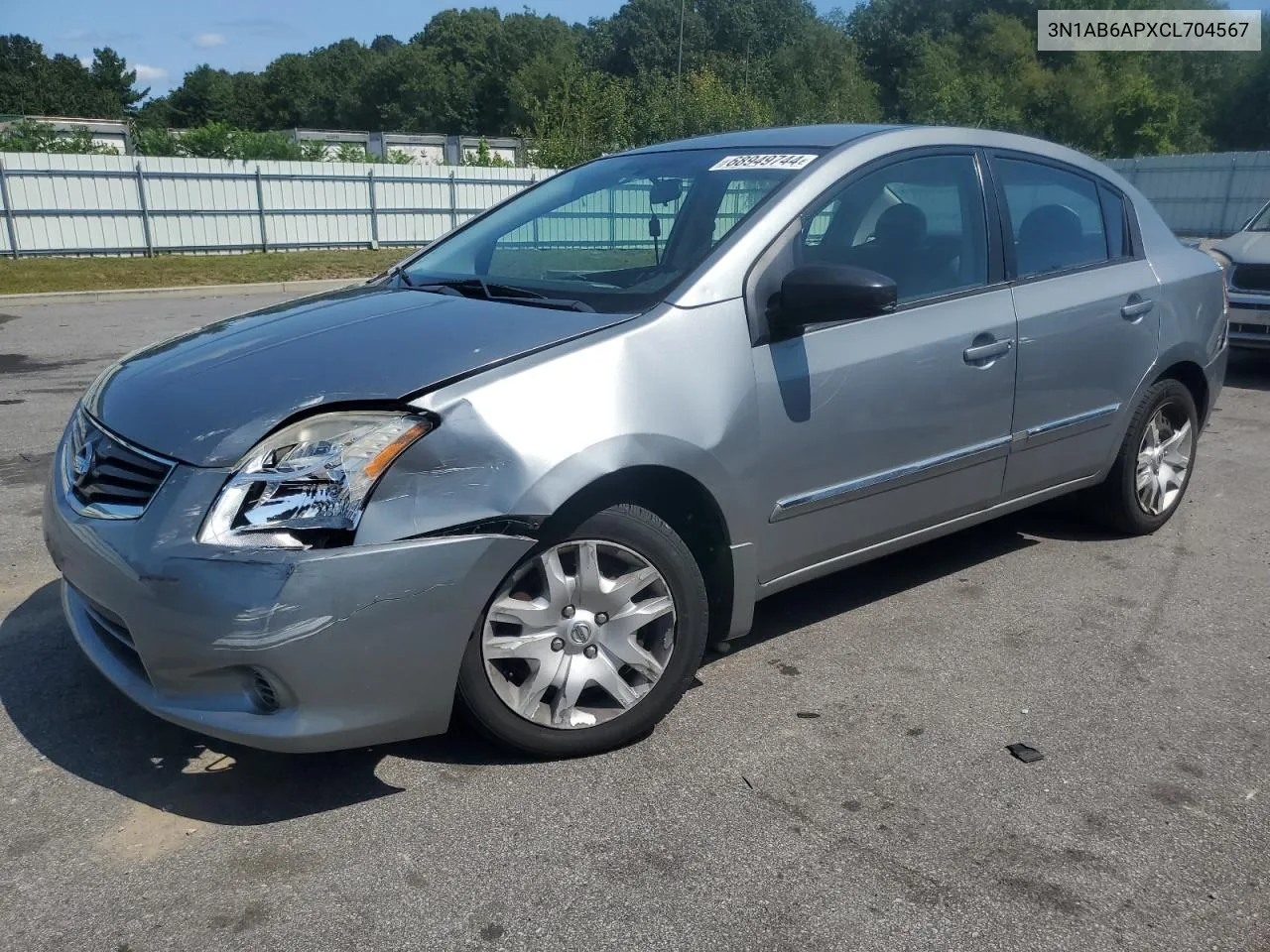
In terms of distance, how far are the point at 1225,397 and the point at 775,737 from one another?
22.8ft

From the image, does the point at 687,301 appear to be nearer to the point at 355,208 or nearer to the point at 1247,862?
the point at 1247,862

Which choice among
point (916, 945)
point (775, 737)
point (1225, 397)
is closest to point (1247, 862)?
point (916, 945)

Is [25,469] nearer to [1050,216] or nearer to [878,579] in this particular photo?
→ [878,579]

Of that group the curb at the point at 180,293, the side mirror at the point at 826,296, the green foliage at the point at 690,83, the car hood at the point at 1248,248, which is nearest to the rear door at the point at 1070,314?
the side mirror at the point at 826,296

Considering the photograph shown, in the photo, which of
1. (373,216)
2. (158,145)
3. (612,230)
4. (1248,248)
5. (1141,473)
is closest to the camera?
(612,230)

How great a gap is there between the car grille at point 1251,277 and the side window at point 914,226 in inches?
245

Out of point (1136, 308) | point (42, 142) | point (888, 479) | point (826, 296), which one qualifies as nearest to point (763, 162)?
point (826, 296)

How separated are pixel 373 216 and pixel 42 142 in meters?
8.03

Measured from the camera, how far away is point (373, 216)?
2394cm

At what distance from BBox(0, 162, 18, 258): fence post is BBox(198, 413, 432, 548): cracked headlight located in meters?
20.3

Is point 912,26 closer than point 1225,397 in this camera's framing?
No

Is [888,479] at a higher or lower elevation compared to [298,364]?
lower

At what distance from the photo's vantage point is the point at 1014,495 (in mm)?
4211

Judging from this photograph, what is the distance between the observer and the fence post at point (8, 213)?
19.4 meters
